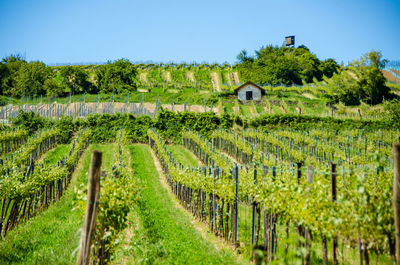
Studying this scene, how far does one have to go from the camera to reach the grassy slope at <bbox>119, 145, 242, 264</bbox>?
6508 millimetres

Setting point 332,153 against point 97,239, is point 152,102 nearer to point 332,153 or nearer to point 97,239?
point 332,153

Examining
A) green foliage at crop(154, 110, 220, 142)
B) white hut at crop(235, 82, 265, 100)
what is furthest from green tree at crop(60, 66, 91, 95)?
white hut at crop(235, 82, 265, 100)

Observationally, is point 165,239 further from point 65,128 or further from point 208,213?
point 65,128

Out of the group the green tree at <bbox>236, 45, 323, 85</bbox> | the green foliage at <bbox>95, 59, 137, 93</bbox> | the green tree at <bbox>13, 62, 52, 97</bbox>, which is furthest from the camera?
the green tree at <bbox>236, 45, 323, 85</bbox>

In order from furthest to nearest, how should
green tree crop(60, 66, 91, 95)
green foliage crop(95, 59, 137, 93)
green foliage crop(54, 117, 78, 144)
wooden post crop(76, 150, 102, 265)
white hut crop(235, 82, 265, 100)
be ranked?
green tree crop(60, 66, 91, 95) → green foliage crop(95, 59, 137, 93) → white hut crop(235, 82, 265, 100) → green foliage crop(54, 117, 78, 144) → wooden post crop(76, 150, 102, 265)

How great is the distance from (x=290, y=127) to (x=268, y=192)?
27.3m

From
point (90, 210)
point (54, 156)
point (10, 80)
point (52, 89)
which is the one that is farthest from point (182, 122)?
point (10, 80)

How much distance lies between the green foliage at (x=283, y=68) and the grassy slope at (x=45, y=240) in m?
55.2

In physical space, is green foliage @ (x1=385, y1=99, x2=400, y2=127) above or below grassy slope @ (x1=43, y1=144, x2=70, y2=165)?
above

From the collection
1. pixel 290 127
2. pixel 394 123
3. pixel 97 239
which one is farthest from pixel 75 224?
pixel 394 123

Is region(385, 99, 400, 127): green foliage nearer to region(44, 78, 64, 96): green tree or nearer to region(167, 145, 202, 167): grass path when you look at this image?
region(167, 145, 202, 167): grass path

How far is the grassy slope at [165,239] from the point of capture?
256 inches

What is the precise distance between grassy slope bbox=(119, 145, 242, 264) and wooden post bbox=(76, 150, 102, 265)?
5.98 ft

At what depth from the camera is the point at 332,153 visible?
20.4m
